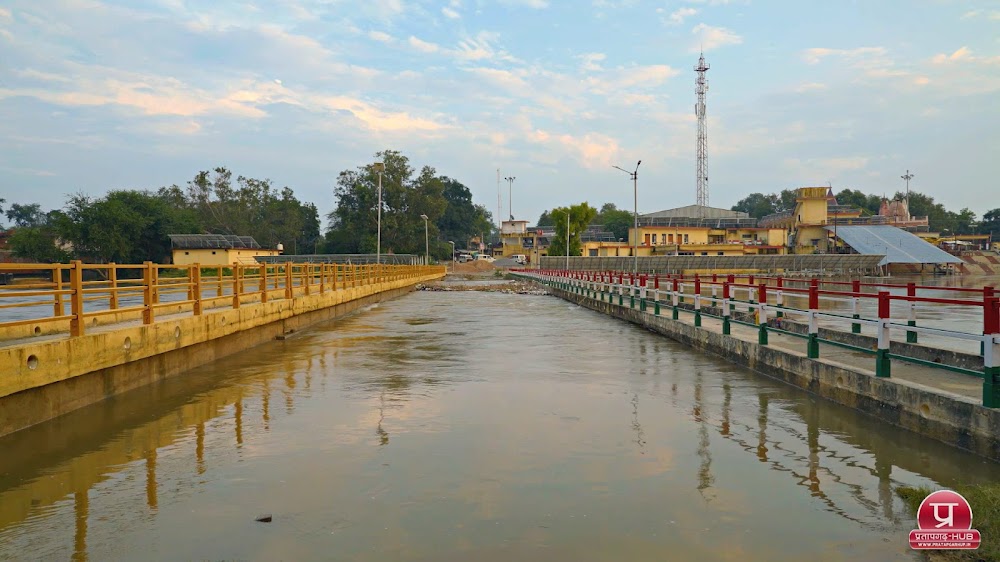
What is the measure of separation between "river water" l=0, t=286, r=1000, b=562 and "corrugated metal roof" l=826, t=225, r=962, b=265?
80.8 meters

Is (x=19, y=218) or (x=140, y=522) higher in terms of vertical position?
(x=19, y=218)

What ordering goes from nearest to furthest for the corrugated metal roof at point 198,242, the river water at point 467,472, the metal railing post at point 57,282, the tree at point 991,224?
the river water at point 467,472 < the metal railing post at point 57,282 < the corrugated metal roof at point 198,242 < the tree at point 991,224

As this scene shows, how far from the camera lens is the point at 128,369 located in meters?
11.3

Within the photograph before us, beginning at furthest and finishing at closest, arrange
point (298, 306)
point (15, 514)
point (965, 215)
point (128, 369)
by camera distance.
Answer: point (965, 215)
point (298, 306)
point (128, 369)
point (15, 514)

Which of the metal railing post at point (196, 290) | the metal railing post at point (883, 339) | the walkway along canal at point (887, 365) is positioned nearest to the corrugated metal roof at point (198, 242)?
the metal railing post at point (196, 290)

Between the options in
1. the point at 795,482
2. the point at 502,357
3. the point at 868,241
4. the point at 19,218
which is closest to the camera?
the point at 795,482

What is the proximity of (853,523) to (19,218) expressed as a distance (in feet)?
701

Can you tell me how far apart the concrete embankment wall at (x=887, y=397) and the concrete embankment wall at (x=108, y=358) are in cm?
992

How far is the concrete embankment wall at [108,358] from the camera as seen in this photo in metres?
8.34

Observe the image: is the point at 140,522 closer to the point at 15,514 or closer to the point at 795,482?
the point at 15,514

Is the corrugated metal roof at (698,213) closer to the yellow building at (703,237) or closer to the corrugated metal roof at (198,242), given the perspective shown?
the yellow building at (703,237)

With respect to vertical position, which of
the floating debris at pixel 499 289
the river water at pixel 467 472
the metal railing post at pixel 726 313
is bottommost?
the floating debris at pixel 499 289

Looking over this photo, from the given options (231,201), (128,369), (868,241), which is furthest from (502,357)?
(231,201)

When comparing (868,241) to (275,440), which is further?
(868,241)
